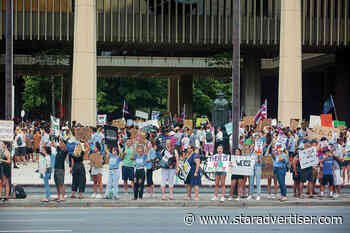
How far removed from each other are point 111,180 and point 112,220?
13.6 feet

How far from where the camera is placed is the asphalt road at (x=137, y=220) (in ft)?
47.8

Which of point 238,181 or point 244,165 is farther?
point 238,181

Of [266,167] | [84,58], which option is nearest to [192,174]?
[266,167]

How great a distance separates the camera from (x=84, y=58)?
41281 mm

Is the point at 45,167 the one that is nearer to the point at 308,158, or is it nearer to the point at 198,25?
the point at 308,158

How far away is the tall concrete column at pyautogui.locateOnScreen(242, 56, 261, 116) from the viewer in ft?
178

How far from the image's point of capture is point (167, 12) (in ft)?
157

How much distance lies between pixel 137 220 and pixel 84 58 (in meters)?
26.1

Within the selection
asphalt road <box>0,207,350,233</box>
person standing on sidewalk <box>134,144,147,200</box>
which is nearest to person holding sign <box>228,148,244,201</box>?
asphalt road <box>0,207,350,233</box>

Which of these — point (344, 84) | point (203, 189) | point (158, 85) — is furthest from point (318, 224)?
point (158, 85)

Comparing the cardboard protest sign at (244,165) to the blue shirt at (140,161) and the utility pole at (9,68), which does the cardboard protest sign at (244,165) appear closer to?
the blue shirt at (140,161)

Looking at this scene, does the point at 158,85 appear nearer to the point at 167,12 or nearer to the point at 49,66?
the point at 49,66

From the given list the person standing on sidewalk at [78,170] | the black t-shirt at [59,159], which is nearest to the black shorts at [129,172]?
the person standing on sidewalk at [78,170]

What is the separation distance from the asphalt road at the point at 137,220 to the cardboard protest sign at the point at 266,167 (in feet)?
8.02
